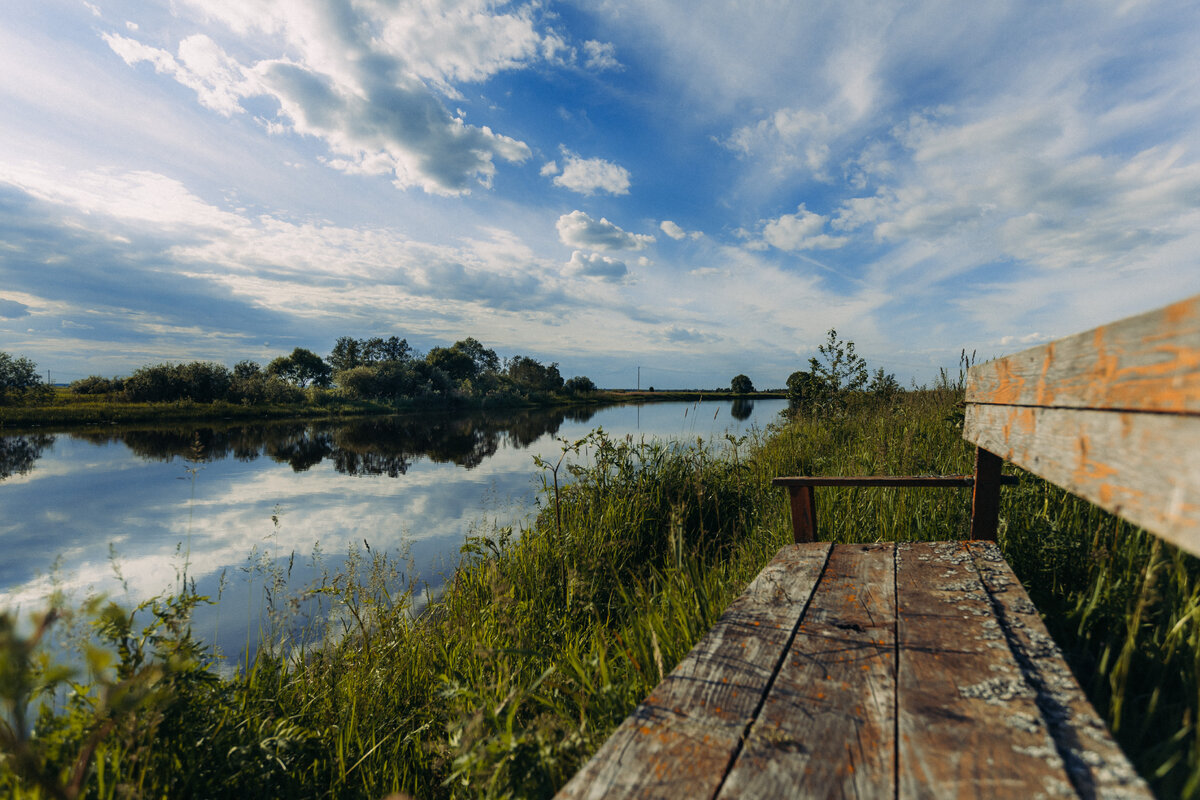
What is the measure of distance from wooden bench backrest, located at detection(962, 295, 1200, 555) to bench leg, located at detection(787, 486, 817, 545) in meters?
1.44

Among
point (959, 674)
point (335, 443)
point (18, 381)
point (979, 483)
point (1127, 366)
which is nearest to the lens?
point (1127, 366)

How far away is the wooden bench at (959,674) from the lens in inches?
35.2

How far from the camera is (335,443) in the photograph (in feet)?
68.1

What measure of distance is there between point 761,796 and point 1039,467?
1255 mm

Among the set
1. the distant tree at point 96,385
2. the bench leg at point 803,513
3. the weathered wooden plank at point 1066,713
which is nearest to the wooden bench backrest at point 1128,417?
the weathered wooden plank at point 1066,713

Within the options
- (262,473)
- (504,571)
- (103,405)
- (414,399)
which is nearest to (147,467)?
(262,473)

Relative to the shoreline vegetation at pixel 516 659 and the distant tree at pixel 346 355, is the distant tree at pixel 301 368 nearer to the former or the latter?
the distant tree at pixel 346 355

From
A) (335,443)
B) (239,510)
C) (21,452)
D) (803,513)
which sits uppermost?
(803,513)

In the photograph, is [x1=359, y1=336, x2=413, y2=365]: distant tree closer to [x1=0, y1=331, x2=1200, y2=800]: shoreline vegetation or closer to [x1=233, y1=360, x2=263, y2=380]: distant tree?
[x1=233, y1=360, x2=263, y2=380]: distant tree

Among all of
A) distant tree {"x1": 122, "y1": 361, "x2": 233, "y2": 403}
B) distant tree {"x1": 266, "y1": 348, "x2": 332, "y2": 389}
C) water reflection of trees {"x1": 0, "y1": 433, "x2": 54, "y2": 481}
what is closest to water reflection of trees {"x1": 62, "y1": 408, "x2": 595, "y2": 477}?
water reflection of trees {"x1": 0, "y1": 433, "x2": 54, "y2": 481}

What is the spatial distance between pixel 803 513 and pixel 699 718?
6.51 feet

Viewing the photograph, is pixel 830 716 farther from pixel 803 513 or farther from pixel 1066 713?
pixel 803 513

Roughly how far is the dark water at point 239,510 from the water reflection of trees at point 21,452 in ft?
0.20

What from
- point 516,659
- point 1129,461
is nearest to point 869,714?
point 1129,461
